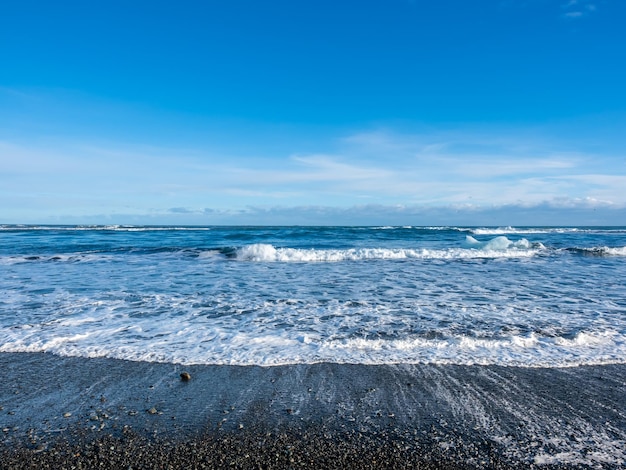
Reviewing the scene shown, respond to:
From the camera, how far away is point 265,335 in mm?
6121

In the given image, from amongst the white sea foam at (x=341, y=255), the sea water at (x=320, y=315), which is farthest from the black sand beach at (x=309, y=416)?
the white sea foam at (x=341, y=255)

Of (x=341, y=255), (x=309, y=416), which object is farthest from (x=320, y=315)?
(x=341, y=255)

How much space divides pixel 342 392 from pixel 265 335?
2.24 metres

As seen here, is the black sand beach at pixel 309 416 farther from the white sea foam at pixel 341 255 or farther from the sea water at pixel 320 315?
the white sea foam at pixel 341 255

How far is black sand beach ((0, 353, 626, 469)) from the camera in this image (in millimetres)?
3035

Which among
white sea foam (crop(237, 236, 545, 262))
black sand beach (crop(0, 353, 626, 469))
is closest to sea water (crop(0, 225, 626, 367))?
black sand beach (crop(0, 353, 626, 469))

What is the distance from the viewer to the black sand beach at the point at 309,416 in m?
3.04

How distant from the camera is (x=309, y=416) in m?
3.66

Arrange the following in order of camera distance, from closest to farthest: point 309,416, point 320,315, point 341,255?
point 309,416 → point 320,315 → point 341,255

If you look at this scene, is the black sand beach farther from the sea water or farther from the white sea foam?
the white sea foam

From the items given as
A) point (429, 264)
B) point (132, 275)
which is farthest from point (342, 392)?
point (429, 264)

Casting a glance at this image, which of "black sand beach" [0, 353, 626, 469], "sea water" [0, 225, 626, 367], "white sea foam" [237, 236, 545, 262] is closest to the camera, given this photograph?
"black sand beach" [0, 353, 626, 469]

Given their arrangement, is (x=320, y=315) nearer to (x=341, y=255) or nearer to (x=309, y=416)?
(x=309, y=416)

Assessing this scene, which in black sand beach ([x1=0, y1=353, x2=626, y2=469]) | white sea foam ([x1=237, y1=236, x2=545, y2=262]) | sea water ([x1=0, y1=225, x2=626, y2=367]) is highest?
white sea foam ([x1=237, y1=236, x2=545, y2=262])
